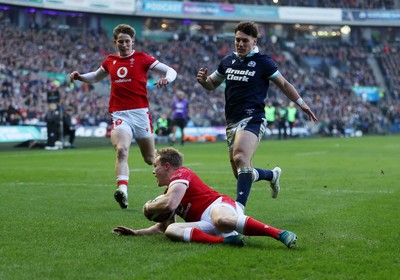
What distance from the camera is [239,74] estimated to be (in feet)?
29.3

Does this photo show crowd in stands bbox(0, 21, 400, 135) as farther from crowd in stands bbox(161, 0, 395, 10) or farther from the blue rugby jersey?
the blue rugby jersey

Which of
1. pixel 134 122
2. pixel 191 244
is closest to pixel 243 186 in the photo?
pixel 191 244

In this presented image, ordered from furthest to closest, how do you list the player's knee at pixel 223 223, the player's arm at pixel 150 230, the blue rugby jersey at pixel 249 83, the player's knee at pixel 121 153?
the player's knee at pixel 121 153 → the blue rugby jersey at pixel 249 83 → the player's arm at pixel 150 230 → the player's knee at pixel 223 223

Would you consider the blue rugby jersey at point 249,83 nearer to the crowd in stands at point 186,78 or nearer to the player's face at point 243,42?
the player's face at point 243,42

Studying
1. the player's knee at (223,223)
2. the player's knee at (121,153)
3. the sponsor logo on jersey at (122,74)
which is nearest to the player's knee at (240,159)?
the player's knee at (223,223)

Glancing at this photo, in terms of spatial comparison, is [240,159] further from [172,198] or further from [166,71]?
[166,71]

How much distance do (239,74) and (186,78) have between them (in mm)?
47866

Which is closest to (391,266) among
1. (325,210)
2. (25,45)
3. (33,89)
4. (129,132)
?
(325,210)

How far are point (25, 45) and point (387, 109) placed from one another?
105 ft

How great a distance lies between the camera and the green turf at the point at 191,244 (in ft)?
18.3

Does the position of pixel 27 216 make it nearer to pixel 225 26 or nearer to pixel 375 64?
pixel 225 26

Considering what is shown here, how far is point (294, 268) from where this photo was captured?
5.66 meters

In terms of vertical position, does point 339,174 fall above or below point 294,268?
below

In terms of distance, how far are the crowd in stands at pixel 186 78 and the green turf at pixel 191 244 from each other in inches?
773
